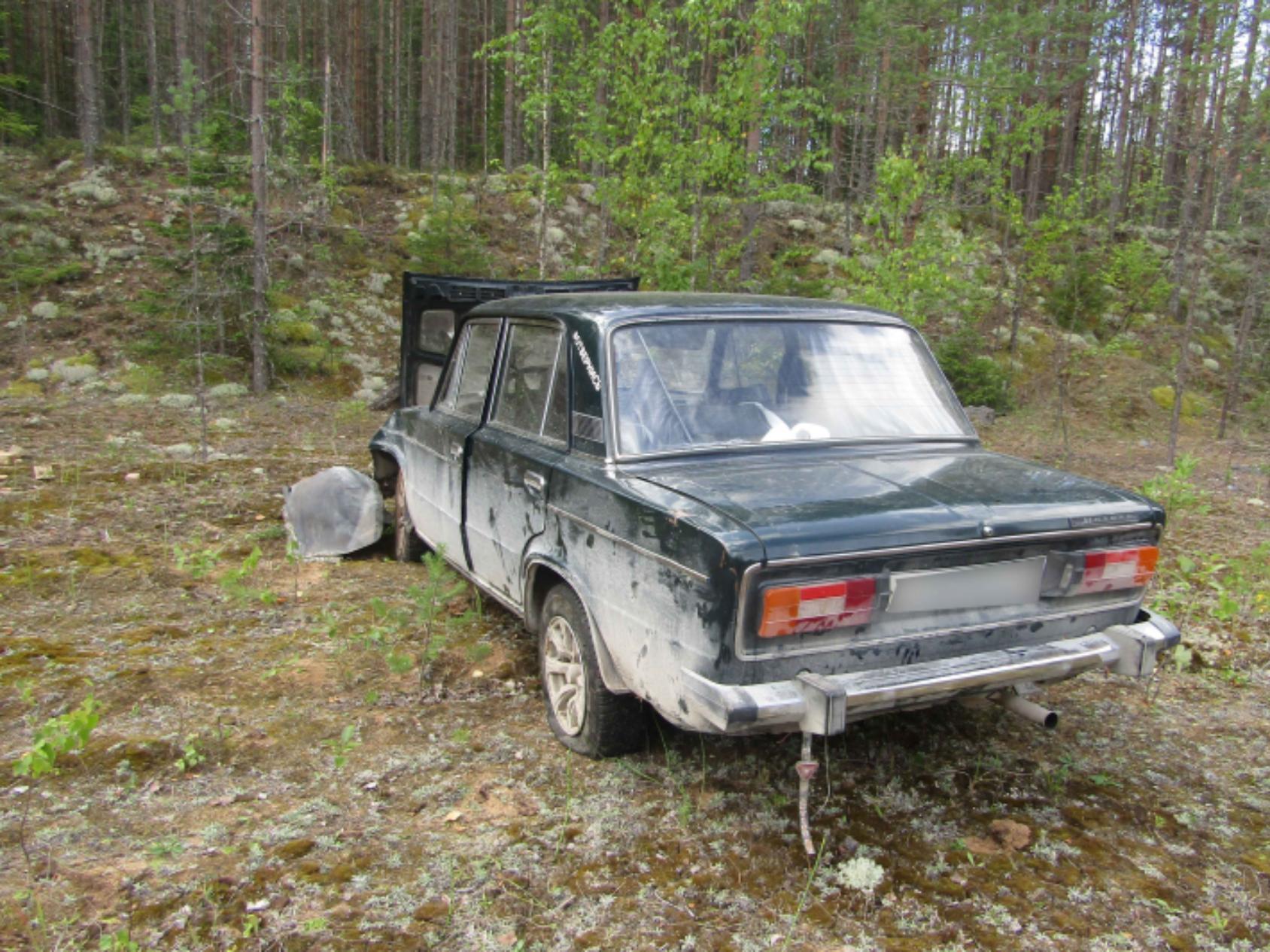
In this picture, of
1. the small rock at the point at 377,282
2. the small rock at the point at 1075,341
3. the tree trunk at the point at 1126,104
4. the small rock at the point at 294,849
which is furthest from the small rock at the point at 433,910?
the tree trunk at the point at 1126,104

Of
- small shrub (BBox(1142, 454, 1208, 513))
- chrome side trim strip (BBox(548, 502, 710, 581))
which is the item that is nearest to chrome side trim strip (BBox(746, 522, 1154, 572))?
chrome side trim strip (BBox(548, 502, 710, 581))

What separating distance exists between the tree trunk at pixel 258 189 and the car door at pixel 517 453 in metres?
9.26

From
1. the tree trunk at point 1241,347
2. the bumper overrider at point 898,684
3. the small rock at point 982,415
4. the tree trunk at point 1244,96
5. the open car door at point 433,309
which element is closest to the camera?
the bumper overrider at point 898,684

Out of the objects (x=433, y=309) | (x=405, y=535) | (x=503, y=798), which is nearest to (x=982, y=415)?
(x=433, y=309)

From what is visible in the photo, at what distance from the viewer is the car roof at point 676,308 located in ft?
11.6

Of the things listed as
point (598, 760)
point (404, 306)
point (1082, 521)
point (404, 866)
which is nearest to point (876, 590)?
point (1082, 521)

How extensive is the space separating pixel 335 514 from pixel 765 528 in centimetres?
436

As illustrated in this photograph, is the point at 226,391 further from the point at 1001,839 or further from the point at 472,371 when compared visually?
the point at 1001,839

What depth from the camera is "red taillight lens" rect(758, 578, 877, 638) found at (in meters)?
2.44

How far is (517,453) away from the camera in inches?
149

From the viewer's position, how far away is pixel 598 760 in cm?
336

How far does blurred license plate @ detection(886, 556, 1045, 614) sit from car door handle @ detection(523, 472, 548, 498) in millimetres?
1526

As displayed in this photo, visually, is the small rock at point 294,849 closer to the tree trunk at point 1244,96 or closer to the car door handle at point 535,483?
the car door handle at point 535,483

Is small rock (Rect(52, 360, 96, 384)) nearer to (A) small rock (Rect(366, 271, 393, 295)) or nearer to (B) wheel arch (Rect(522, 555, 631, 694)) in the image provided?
(A) small rock (Rect(366, 271, 393, 295))
